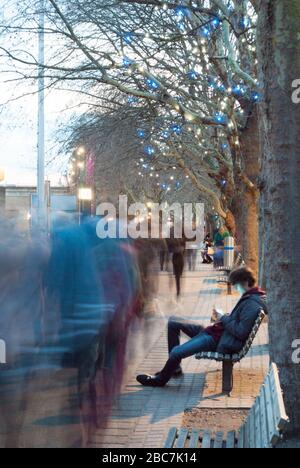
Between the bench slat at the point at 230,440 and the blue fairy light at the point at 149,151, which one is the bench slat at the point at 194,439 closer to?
the bench slat at the point at 230,440

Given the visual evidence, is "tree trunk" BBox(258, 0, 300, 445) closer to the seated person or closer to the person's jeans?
the seated person

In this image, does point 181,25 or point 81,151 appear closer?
point 181,25

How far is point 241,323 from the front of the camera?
24.0ft

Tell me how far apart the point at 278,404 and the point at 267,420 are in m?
0.19

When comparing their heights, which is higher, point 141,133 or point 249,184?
point 141,133

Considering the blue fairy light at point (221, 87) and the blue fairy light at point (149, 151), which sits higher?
the blue fairy light at point (221, 87)

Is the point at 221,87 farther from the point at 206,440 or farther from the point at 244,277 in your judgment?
the point at 206,440

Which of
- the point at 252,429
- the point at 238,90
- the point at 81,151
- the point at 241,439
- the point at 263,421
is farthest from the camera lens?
the point at 81,151

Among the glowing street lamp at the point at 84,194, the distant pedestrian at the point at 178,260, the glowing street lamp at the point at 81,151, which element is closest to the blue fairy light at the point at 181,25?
the distant pedestrian at the point at 178,260

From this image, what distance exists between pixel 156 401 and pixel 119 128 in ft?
45.5

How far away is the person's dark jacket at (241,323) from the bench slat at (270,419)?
3066mm

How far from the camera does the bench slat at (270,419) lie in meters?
3.49

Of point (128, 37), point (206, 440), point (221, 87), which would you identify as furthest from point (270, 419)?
point (221, 87)
